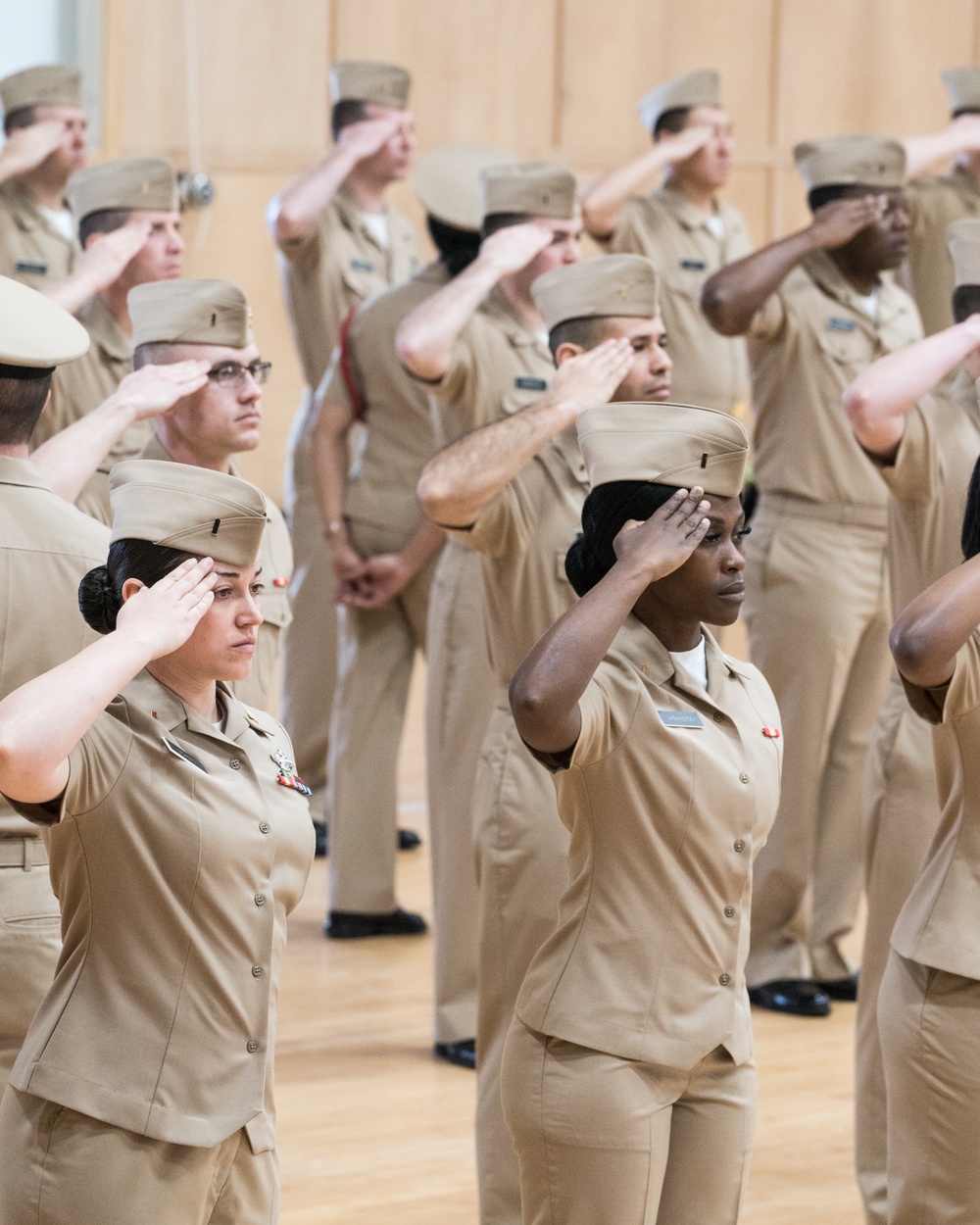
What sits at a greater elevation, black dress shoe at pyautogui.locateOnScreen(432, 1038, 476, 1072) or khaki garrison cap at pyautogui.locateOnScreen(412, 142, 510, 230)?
khaki garrison cap at pyautogui.locateOnScreen(412, 142, 510, 230)

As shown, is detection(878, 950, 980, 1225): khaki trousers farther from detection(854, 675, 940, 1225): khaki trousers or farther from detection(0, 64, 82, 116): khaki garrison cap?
detection(0, 64, 82, 116): khaki garrison cap

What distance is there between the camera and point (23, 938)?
2.84m

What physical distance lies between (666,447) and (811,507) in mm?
2356

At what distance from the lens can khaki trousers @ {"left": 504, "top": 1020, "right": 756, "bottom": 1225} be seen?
8.21 feet

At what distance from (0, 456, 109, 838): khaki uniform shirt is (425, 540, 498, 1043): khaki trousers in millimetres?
1678

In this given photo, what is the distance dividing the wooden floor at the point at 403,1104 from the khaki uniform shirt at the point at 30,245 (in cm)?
190

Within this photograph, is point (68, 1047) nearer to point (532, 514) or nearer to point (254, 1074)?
point (254, 1074)

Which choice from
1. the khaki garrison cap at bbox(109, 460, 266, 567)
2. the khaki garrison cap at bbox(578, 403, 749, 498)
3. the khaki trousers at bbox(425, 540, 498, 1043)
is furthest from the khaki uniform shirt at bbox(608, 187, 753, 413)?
the khaki garrison cap at bbox(109, 460, 266, 567)

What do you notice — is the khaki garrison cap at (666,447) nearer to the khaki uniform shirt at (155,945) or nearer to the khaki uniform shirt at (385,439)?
the khaki uniform shirt at (155,945)

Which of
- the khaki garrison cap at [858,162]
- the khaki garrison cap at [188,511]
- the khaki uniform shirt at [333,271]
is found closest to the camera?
the khaki garrison cap at [188,511]

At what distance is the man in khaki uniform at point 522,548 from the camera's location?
3473 mm

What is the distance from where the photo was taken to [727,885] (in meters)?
2.60

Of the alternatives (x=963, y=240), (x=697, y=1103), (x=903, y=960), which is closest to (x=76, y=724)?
(x=697, y=1103)

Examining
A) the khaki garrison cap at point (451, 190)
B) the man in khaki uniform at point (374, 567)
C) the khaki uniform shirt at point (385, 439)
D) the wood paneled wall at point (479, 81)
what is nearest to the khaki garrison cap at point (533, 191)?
the khaki garrison cap at point (451, 190)
